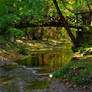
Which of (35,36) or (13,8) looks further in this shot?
(35,36)

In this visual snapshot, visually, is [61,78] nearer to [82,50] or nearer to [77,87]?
[77,87]

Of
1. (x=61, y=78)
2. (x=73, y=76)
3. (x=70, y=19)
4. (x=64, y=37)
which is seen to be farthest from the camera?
(x=64, y=37)

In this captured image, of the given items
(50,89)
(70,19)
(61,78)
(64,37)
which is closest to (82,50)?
(70,19)

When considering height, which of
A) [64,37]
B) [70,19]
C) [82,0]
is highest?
[82,0]

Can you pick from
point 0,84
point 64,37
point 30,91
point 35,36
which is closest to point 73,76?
point 30,91

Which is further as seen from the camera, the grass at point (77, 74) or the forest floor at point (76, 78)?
the grass at point (77, 74)

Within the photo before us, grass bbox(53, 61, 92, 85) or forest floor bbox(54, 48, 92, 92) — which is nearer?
forest floor bbox(54, 48, 92, 92)

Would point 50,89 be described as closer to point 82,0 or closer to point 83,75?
point 83,75

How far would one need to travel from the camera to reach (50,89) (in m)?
8.56

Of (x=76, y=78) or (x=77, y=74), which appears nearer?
(x=76, y=78)

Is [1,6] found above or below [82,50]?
above

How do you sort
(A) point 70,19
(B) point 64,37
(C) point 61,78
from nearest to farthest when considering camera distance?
1. (C) point 61,78
2. (A) point 70,19
3. (B) point 64,37

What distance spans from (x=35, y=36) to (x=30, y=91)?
42937 millimetres

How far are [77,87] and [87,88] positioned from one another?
1.62 ft
